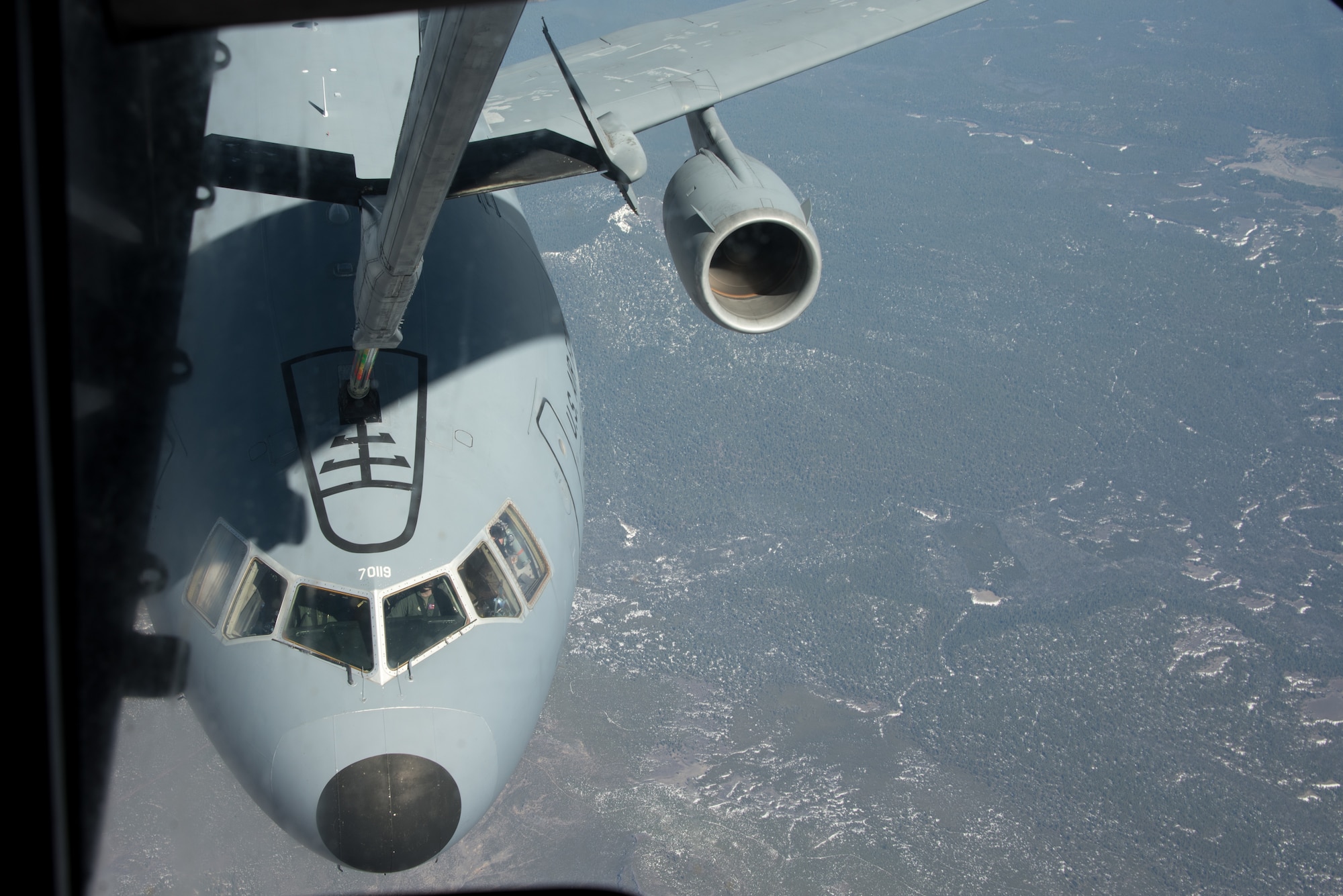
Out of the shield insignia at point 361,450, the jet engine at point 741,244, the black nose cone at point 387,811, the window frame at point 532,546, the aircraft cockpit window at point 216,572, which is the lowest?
the black nose cone at point 387,811

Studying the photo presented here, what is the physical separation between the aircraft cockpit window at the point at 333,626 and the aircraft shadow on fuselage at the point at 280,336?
53 centimetres

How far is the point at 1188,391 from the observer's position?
12056 cm

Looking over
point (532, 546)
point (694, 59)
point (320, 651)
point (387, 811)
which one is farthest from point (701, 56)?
point (387, 811)

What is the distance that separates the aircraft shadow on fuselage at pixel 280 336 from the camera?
278 inches

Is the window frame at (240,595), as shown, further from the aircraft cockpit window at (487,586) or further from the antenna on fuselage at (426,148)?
the antenna on fuselage at (426,148)

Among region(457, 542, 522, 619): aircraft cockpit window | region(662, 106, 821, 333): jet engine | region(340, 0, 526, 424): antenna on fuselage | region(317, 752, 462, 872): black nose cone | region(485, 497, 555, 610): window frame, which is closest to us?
region(340, 0, 526, 424): antenna on fuselage

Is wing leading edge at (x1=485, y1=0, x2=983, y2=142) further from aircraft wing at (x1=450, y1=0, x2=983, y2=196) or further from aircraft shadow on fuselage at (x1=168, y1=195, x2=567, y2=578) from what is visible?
aircraft shadow on fuselage at (x1=168, y1=195, x2=567, y2=578)

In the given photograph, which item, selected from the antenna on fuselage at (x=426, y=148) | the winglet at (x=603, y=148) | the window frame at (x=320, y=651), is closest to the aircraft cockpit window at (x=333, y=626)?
the window frame at (x=320, y=651)

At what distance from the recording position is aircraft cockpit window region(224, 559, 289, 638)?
7.07m

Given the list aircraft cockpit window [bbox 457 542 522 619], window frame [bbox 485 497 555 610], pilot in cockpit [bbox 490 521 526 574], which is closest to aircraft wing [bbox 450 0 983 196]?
window frame [bbox 485 497 555 610]

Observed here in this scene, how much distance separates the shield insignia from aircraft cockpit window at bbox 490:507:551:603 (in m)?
0.78

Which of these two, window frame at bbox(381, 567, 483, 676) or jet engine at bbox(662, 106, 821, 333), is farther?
jet engine at bbox(662, 106, 821, 333)

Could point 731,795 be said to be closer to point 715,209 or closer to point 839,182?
point 715,209

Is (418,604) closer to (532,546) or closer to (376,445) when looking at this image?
(532,546)
